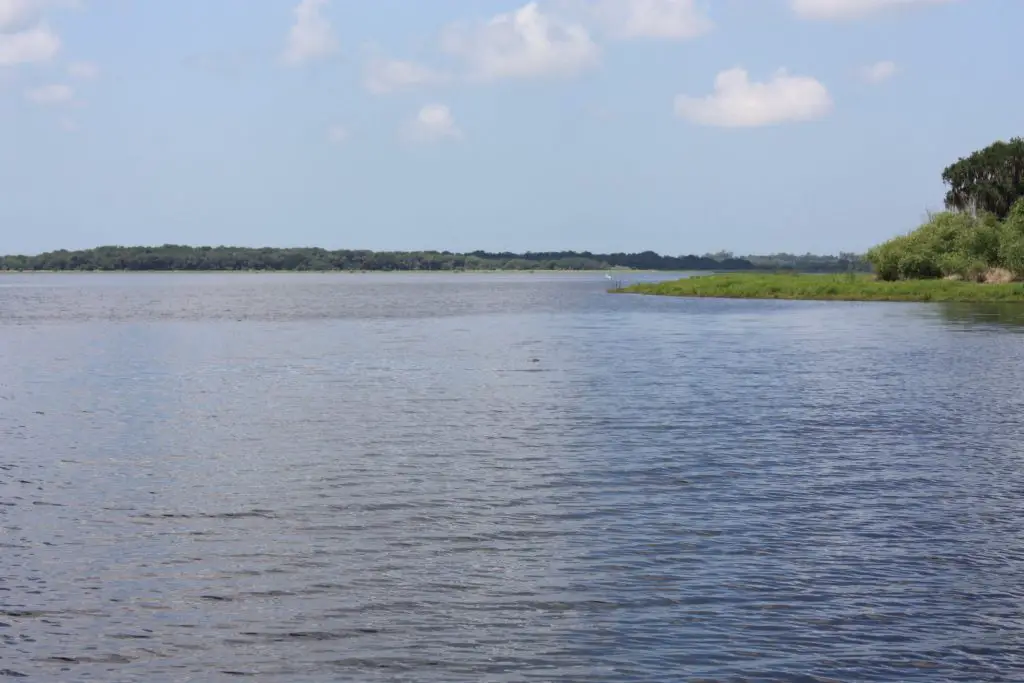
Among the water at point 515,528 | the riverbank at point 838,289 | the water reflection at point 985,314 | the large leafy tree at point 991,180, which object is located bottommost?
the water at point 515,528

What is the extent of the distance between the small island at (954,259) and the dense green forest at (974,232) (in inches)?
4.6

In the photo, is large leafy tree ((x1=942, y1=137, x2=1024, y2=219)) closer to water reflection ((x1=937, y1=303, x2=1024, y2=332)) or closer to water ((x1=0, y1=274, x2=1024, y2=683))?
water reflection ((x1=937, y1=303, x2=1024, y2=332))

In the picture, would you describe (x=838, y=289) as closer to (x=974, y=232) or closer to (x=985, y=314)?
(x=974, y=232)

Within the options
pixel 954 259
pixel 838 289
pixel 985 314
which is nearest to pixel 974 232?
pixel 954 259

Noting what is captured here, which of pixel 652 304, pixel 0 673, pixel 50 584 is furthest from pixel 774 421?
pixel 652 304

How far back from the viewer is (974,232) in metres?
142

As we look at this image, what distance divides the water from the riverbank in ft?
287

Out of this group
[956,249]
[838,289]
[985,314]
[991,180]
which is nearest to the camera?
[985,314]

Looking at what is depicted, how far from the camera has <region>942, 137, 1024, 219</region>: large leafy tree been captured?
160375 mm

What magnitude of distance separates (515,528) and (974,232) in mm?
133493

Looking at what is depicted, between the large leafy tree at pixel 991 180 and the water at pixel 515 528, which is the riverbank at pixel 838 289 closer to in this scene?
the large leafy tree at pixel 991 180

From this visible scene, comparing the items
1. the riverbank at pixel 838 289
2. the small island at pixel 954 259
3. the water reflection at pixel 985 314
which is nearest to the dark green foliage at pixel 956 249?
the small island at pixel 954 259

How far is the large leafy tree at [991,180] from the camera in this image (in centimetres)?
16038

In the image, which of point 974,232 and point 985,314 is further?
point 974,232
